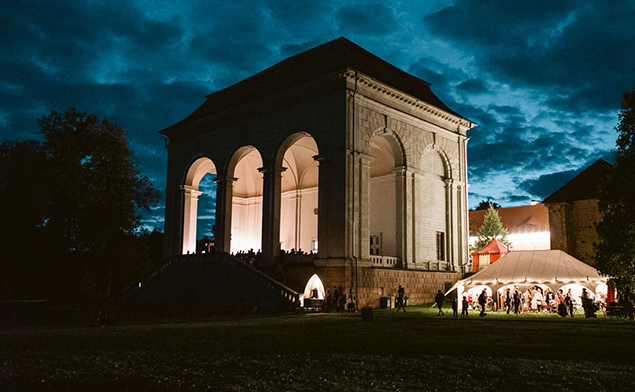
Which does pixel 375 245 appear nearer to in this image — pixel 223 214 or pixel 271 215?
pixel 271 215

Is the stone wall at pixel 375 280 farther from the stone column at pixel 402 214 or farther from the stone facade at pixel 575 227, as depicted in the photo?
the stone facade at pixel 575 227

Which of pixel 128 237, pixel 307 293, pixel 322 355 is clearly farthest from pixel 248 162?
pixel 322 355

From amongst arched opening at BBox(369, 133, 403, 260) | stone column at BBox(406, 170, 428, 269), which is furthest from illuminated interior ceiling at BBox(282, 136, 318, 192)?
stone column at BBox(406, 170, 428, 269)

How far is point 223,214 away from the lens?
1459 inches

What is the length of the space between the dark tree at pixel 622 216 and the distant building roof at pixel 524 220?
4315cm

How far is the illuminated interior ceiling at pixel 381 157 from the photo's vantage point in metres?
38.1

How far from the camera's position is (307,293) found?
28.3 meters

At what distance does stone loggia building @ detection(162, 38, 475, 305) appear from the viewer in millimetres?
30484

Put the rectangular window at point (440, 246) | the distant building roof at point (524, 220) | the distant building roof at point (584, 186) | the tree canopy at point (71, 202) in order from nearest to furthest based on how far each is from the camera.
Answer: the tree canopy at point (71, 202) → the rectangular window at point (440, 246) → the distant building roof at point (584, 186) → the distant building roof at point (524, 220)

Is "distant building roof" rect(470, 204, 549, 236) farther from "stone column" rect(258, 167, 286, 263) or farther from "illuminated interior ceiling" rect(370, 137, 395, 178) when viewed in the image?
"stone column" rect(258, 167, 286, 263)

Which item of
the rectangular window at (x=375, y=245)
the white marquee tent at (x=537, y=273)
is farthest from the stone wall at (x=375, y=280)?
the rectangular window at (x=375, y=245)

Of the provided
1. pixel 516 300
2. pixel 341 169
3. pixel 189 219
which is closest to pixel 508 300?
pixel 516 300

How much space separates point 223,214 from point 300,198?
8101mm

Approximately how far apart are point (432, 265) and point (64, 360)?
27970 mm
